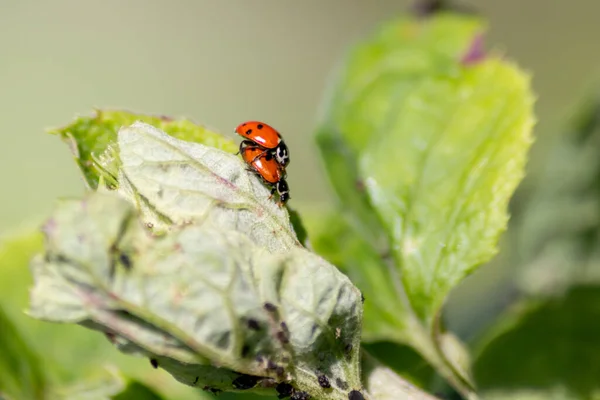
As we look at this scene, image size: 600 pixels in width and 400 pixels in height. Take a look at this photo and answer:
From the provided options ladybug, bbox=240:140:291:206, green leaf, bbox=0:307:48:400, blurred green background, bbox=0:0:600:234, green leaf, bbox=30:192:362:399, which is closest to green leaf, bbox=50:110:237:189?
ladybug, bbox=240:140:291:206

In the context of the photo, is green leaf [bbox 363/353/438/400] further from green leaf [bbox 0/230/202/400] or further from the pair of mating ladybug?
green leaf [bbox 0/230/202/400]

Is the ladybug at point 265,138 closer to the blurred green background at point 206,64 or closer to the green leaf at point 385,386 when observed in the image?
the green leaf at point 385,386

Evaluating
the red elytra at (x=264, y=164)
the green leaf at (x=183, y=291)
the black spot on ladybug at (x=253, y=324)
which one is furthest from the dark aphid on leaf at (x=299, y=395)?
the red elytra at (x=264, y=164)

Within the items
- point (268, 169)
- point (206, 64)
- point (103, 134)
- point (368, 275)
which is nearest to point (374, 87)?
point (368, 275)

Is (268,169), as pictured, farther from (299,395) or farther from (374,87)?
(374,87)

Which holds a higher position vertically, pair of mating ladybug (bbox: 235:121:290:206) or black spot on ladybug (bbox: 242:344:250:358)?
pair of mating ladybug (bbox: 235:121:290:206)
